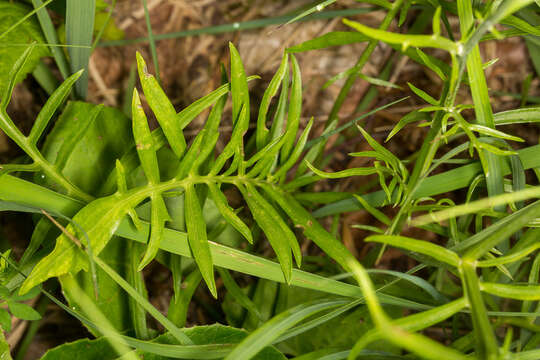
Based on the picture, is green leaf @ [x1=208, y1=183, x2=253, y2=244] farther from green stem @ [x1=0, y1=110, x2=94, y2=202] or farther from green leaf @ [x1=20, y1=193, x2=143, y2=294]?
green stem @ [x1=0, y1=110, x2=94, y2=202]

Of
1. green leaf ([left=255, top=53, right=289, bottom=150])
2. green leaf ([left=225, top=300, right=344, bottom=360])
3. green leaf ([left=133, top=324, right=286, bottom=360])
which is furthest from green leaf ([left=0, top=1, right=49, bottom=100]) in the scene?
green leaf ([left=225, top=300, right=344, bottom=360])

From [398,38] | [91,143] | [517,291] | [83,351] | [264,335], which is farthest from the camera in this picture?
[91,143]

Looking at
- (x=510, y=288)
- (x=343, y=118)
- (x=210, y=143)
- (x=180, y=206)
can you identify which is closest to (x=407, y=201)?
(x=510, y=288)

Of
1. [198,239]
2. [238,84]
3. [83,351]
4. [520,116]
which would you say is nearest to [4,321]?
[83,351]

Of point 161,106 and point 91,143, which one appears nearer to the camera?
point 161,106

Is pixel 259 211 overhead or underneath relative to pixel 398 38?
underneath

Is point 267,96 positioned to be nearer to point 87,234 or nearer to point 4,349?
point 87,234

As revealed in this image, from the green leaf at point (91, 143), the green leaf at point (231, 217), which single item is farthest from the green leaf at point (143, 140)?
the green leaf at point (91, 143)
